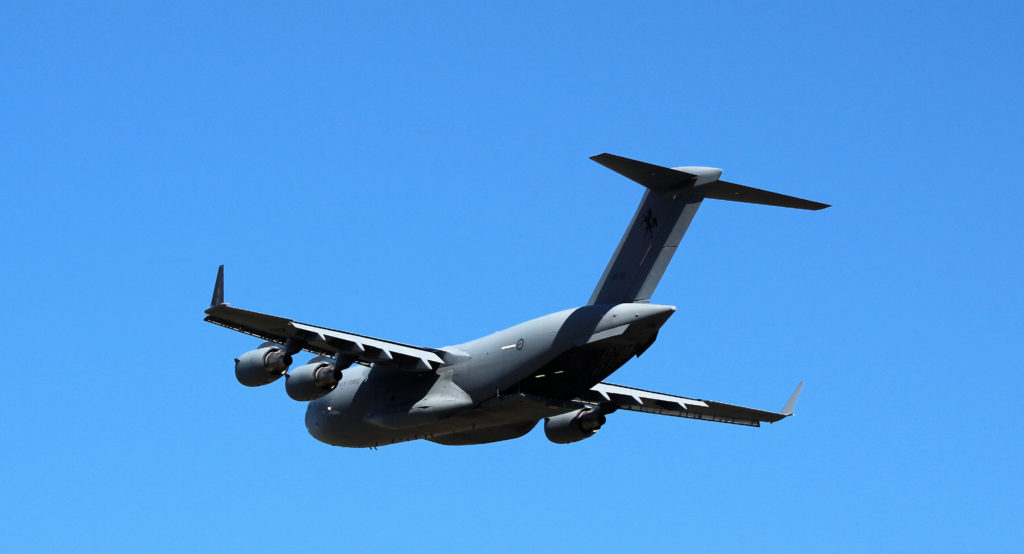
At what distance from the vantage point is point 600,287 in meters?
24.5

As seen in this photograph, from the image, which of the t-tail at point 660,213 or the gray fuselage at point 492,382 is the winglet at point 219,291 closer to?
the gray fuselage at point 492,382

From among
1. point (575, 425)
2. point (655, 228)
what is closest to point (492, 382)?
point (575, 425)

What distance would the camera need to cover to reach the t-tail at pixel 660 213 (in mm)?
23594

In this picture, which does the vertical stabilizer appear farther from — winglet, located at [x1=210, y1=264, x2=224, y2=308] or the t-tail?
winglet, located at [x1=210, y1=264, x2=224, y2=308]

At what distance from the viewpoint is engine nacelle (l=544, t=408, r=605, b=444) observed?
27.5 metres

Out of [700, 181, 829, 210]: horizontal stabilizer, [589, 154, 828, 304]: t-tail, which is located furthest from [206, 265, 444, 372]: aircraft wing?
[700, 181, 829, 210]: horizontal stabilizer

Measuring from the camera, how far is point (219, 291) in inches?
933

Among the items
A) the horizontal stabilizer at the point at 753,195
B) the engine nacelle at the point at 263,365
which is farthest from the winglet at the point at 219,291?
the horizontal stabilizer at the point at 753,195

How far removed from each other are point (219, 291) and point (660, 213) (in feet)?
24.1

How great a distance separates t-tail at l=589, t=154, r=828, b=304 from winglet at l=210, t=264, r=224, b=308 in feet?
20.4

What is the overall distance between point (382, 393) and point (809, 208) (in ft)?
28.2

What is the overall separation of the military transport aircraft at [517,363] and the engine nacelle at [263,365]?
2cm

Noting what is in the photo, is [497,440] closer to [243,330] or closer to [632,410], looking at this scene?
[632,410]

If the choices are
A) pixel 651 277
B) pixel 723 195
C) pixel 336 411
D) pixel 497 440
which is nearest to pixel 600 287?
pixel 651 277
